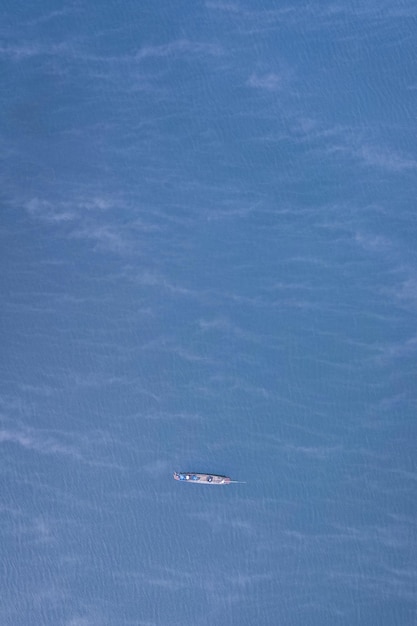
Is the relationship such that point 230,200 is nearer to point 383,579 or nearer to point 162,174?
point 162,174

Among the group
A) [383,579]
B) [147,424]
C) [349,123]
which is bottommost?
[383,579]

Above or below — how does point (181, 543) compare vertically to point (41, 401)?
below

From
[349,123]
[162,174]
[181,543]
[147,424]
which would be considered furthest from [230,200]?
[181,543]

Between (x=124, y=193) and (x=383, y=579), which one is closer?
(x=383, y=579)
